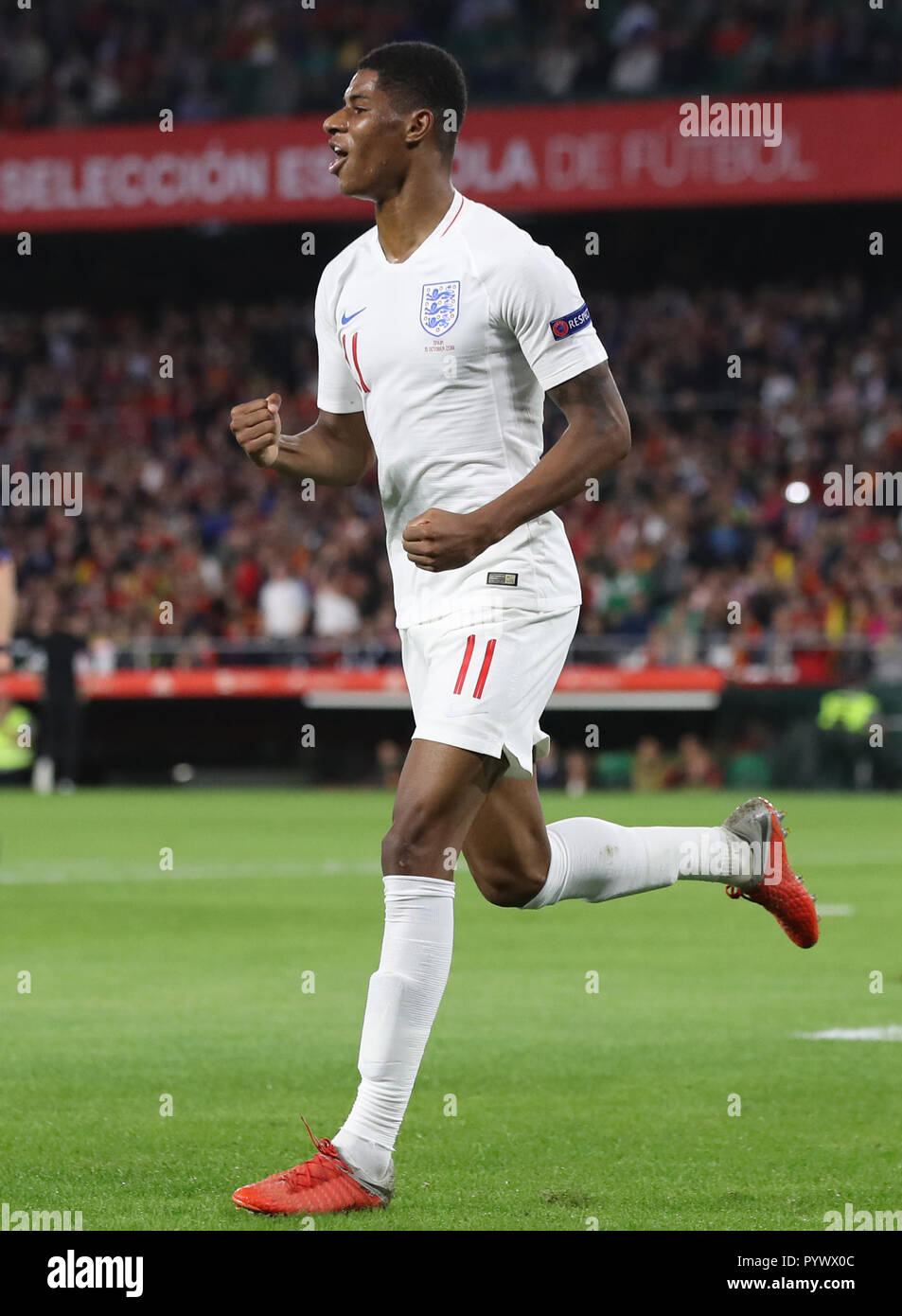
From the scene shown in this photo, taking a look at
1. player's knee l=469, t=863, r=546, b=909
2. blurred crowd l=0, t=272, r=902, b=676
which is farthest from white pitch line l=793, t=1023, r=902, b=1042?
blurred crowd l=0, t=272, r=902, b=676

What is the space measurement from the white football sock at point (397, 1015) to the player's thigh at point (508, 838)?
405 mm

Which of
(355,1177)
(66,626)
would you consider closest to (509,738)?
(355,1177)

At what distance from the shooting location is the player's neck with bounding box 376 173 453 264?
5.45m

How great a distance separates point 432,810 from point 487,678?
14.4 inches

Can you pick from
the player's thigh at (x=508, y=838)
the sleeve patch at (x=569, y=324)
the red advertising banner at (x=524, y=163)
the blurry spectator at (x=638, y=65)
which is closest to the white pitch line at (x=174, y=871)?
the player's thigh at (x=508, y=838)

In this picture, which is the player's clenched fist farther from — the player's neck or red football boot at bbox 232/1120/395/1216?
red football boot at bbox 232/1120/395/1216

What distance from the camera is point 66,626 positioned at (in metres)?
22.5

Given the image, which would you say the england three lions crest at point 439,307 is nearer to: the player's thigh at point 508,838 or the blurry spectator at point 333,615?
the player's thigh at point 508,838

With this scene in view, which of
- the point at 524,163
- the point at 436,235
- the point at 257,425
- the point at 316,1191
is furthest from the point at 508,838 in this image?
the point at 524,163

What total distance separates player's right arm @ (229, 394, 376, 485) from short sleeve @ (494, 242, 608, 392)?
68 centimetres

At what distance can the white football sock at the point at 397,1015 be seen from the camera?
4832mm

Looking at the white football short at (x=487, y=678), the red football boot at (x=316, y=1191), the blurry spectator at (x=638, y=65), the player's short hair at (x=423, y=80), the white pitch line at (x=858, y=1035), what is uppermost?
the blurry spectator at (x=638, y=65)

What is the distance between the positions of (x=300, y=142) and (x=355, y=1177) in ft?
84.7
